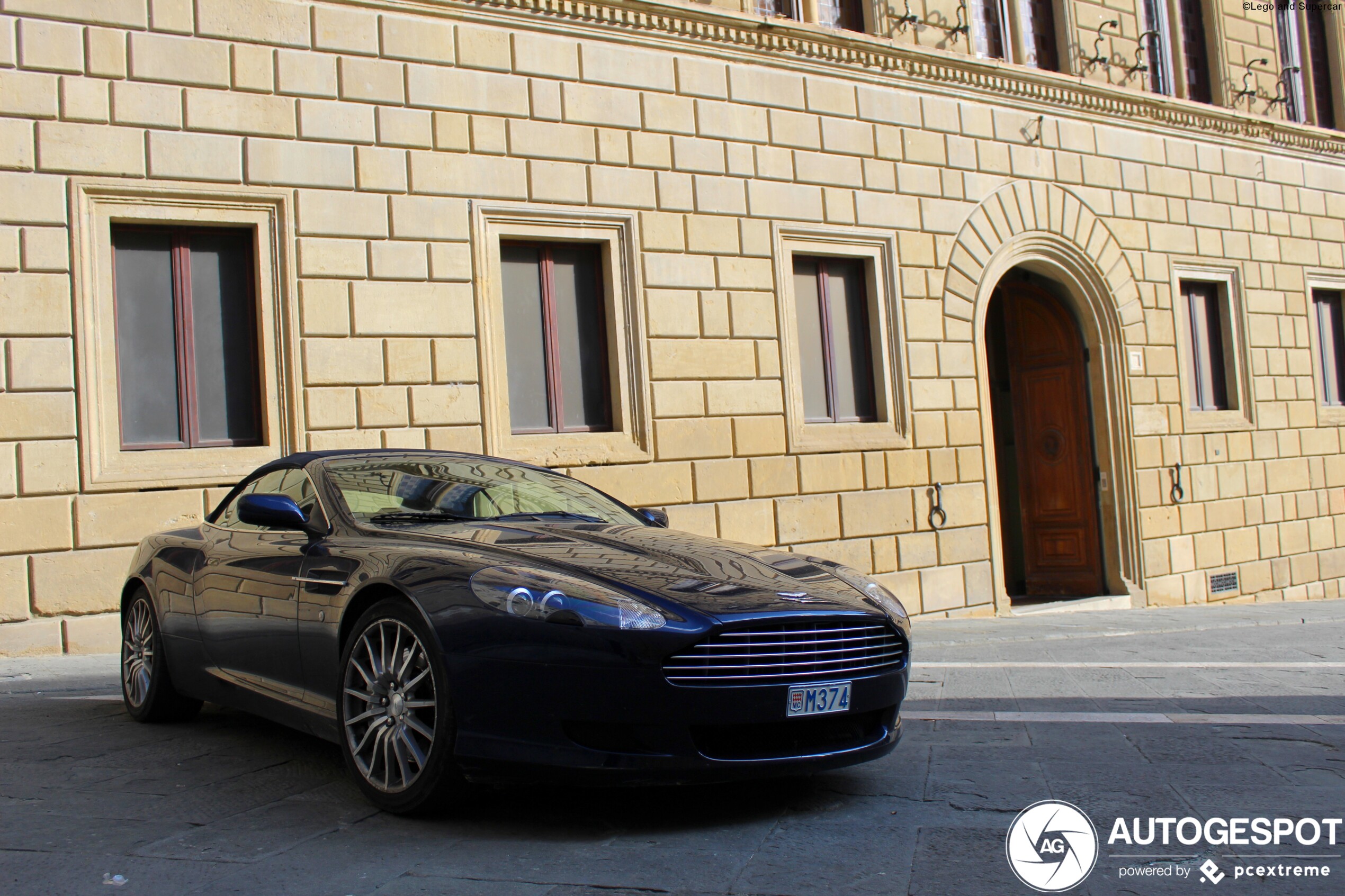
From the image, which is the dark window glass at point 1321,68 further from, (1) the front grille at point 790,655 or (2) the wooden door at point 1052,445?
(1) the front grille at point 790,655

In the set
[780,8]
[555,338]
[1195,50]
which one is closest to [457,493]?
[555,338]

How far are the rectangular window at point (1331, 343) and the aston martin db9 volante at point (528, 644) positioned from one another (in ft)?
48.3

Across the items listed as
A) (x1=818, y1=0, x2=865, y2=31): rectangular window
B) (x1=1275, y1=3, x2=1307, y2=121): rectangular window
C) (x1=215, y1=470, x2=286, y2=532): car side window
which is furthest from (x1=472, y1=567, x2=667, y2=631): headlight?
(x1=1275, y1=3, x2=1307, y2=121): rectangular window

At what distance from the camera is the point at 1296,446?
15.7m

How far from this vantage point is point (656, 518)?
18.3 ft

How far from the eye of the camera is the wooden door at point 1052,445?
14141 millimetres

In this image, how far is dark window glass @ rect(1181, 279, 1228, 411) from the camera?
15016 mm

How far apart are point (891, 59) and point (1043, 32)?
300 cm

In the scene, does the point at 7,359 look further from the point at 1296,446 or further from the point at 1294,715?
the point at 1296,446

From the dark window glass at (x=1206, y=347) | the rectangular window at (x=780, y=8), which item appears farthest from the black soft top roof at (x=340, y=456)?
the dark window glass at (x=1206, y=347)

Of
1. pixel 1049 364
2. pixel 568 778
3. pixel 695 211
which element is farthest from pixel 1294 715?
pixel 1049 364

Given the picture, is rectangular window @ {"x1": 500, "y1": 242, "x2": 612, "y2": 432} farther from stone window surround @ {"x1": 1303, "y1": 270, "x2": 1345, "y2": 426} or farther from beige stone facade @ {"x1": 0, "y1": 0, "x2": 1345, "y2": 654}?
stone window surround @ {"x1": 1303, "y1": 270, "x2": 1345, "y2": 426}

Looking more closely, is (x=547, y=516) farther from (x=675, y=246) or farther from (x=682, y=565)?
(x=675, y=246)

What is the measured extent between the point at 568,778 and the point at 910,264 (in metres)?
9.62
